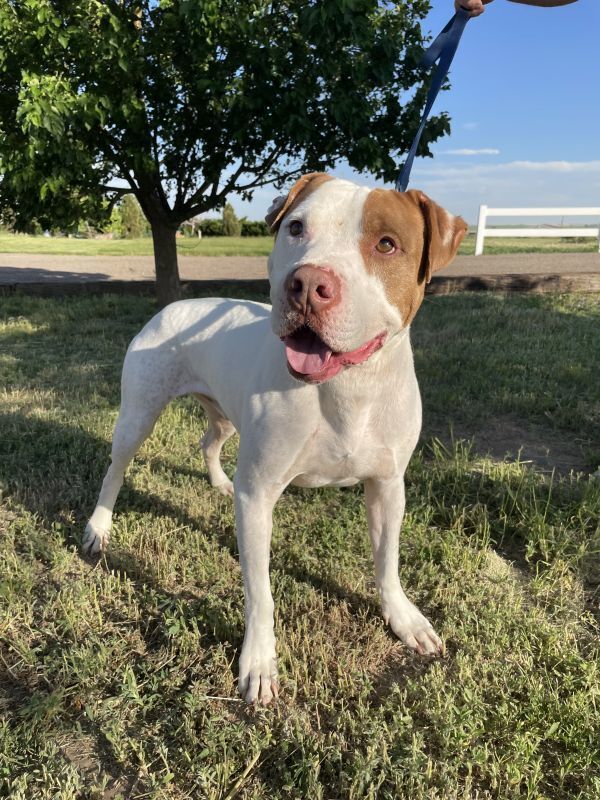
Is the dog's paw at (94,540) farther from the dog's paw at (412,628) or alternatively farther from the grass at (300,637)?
the dog's paw at (412,628)

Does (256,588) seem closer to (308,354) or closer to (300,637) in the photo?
(300,637)

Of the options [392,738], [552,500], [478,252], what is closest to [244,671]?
[392,738]

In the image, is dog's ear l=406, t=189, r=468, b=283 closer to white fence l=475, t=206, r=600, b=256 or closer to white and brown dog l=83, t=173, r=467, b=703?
white and brown dog l=83, t=173, r=467, b=703

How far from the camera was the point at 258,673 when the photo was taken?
2.17 meters

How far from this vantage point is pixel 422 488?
3.56m

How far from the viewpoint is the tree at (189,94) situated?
21.1 ft

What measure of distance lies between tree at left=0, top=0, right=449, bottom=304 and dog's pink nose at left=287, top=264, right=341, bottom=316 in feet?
18.8

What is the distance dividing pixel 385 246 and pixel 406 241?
0.09 metres

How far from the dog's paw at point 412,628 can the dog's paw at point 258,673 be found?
1.85 feet

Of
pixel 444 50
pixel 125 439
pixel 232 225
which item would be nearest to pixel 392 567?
pixel 125 439

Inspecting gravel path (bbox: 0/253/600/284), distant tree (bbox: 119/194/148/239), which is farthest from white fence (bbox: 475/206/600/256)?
distant tree (bbox: 119/194/148/239)

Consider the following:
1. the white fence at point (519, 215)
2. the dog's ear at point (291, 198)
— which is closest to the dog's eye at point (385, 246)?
the dog's ear at point (291, 198)

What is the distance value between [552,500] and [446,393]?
184 cm

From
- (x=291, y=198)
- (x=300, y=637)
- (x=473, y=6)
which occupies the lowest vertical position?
(x=300, y=637)
